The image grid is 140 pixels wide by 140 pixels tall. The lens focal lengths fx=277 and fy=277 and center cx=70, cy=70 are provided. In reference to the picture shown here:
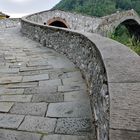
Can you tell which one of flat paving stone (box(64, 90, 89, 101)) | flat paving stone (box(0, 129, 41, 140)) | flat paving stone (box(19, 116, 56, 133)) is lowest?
flat paving stone (box(0, 129, 41, 140))

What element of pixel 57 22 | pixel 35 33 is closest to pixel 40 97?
pixel 35 33

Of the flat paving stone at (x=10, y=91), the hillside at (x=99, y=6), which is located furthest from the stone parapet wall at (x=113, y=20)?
the hillside at (x=99, y=6)

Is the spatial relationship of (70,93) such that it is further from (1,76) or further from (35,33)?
(35,33)

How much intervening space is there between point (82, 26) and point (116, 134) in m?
21.5

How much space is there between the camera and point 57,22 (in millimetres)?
21766

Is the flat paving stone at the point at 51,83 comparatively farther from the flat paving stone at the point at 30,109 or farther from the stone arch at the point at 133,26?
the stone arch at the point at 133,26

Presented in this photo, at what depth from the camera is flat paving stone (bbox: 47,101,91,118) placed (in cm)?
328

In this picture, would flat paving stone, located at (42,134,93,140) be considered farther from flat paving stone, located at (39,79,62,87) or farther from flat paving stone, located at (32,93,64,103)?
flat paving stone, located at (39,79,62,87)

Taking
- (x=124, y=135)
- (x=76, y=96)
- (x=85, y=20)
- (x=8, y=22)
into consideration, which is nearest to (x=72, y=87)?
(x=76, y=96)

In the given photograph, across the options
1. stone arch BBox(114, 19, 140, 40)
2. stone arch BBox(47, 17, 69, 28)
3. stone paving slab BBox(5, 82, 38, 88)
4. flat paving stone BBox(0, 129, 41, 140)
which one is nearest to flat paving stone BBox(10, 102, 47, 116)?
flat paving stone BBox(0, 129, 41, 140)

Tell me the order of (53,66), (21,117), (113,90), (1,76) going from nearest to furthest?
1. (113,90)
2. (21,117)
3. (1,76)
4. (53,66)

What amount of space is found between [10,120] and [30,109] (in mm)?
367

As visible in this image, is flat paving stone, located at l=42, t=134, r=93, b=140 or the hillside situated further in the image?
the hillside

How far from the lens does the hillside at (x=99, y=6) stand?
4456 centimetres
